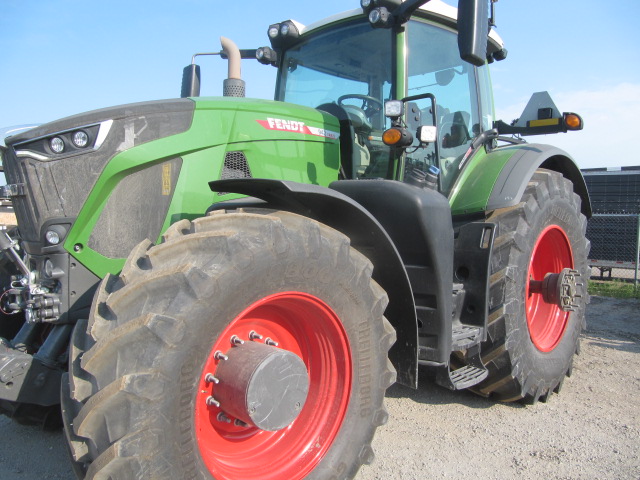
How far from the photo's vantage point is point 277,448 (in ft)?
7.77

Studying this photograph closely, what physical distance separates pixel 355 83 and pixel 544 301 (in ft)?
6.90

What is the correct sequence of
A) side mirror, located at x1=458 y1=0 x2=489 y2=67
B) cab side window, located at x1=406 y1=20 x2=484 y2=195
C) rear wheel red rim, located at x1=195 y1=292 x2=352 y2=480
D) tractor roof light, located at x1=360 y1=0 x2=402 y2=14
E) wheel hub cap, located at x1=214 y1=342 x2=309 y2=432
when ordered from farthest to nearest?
1. cab side window, located at x1=406 y1=20 x2=484 y2=195
2. tractor roof light, located at x1=360 y1=0 x2=402 y2=14
3. side mirror, located at x1=458 y1=0 x2=489 y2=67
4. rear wheel red rim, located at x1=195 y1=292 x2=352 y2=480
5. wheel hub cap, located at x1=214 y1=342 x2=309 y2=432

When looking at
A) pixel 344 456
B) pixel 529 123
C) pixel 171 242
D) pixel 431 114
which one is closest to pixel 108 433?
pixel 171 242

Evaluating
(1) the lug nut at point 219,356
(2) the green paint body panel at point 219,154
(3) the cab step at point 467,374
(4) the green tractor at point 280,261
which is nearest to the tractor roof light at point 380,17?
(4) the green tractor at point 280,261

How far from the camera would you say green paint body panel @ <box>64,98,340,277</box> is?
2.41 m

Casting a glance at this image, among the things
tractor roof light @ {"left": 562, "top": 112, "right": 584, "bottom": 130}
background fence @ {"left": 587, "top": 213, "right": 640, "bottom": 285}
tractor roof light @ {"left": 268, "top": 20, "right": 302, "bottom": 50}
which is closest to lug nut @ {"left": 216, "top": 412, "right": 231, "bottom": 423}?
tractor roof light @ {"left": 268, "top": 20, "right": 302, "bottom": 50}

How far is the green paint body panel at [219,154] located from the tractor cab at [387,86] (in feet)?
0.90

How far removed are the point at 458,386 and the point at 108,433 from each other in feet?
6.71

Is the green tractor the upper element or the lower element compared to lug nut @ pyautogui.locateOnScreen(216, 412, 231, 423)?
upper

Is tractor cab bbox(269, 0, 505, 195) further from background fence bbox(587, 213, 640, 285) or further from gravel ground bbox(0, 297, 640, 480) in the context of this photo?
background fence bbox(587, 213, 640, 285)

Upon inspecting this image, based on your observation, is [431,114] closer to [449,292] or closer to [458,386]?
[449,292]

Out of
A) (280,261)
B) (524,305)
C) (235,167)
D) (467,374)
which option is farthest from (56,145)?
(524,305)

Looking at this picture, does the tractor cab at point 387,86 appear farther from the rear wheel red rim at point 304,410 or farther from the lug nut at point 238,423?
the lug nut at point 238,423

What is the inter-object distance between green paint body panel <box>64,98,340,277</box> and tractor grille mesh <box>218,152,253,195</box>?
0.02 metres
